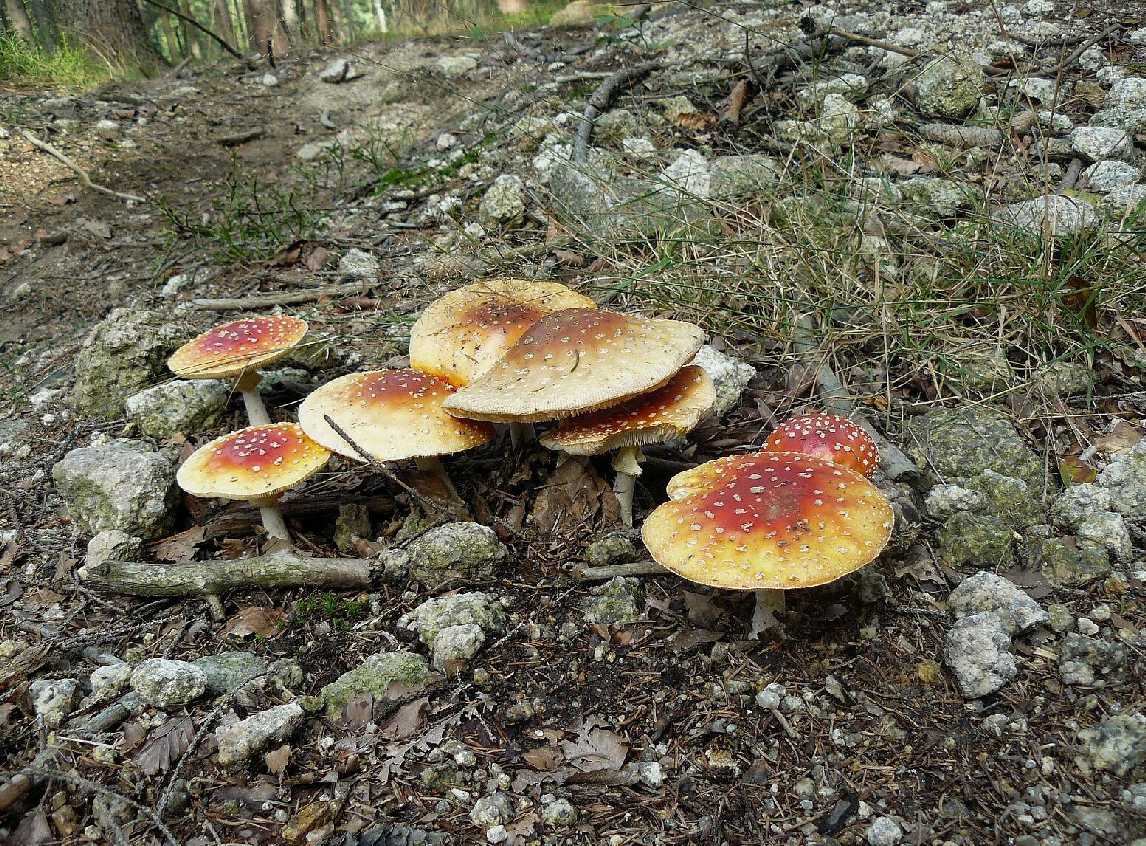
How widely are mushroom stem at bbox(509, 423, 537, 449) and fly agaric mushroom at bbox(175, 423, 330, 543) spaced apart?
2.74ft

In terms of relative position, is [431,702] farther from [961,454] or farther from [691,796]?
[961,454]

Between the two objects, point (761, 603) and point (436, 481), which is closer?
point (761, 603)

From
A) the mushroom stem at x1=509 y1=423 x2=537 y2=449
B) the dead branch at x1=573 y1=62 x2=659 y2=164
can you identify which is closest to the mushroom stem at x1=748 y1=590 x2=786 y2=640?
the mushroom stem at x1=509 y1=423 x2=537 y2=449

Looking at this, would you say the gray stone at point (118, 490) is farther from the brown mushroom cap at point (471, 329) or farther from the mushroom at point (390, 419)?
the brown mushroom cap at point (471, 329)

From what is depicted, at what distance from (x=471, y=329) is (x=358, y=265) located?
2.58m

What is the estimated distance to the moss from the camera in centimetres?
295

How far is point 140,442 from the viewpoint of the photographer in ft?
13.3

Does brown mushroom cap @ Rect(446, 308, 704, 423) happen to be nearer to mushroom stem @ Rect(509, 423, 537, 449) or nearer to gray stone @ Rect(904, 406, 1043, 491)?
mushroom stem @ Rect(509, 423, 537, 449)

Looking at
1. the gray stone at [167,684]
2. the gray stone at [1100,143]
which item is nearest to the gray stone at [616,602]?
the gray stone at [167,684]

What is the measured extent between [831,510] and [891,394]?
63.8 inches

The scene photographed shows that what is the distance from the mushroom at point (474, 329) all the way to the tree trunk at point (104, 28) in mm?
9302

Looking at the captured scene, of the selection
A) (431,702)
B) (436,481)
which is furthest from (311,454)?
(431,702)

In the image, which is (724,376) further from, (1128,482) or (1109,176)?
(1109,176)

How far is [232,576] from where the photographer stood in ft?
10.4
